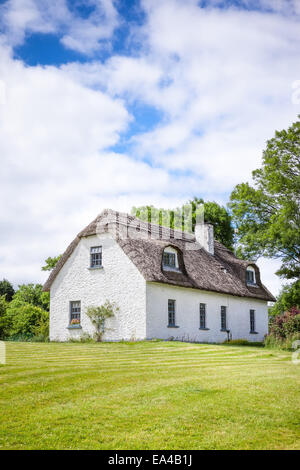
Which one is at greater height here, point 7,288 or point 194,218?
point 194,218

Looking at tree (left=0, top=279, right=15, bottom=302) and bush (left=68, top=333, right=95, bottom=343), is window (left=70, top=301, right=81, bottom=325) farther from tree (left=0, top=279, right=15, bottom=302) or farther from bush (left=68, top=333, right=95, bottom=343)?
tree (left=0, top=279, right=15, bottom=302)

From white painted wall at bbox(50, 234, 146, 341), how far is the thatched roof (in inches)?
16.0

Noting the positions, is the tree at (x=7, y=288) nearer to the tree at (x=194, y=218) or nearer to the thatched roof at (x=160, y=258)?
the tree at (x=194, y=218)

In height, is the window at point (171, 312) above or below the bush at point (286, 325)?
above

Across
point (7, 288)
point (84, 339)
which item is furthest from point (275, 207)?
point (7, 288)

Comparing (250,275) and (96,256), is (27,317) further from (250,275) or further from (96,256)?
(250,275)

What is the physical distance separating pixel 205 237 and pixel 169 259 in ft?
23.1

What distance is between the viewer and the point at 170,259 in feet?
82.9

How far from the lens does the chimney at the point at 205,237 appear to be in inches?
1243

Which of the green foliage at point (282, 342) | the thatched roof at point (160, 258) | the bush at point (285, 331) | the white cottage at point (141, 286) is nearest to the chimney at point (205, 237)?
the thatched roof at point (160, 258)

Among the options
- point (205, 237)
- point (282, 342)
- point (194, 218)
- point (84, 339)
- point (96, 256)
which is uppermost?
point (194, 218)

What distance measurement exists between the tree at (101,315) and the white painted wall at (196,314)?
6.63 feet
